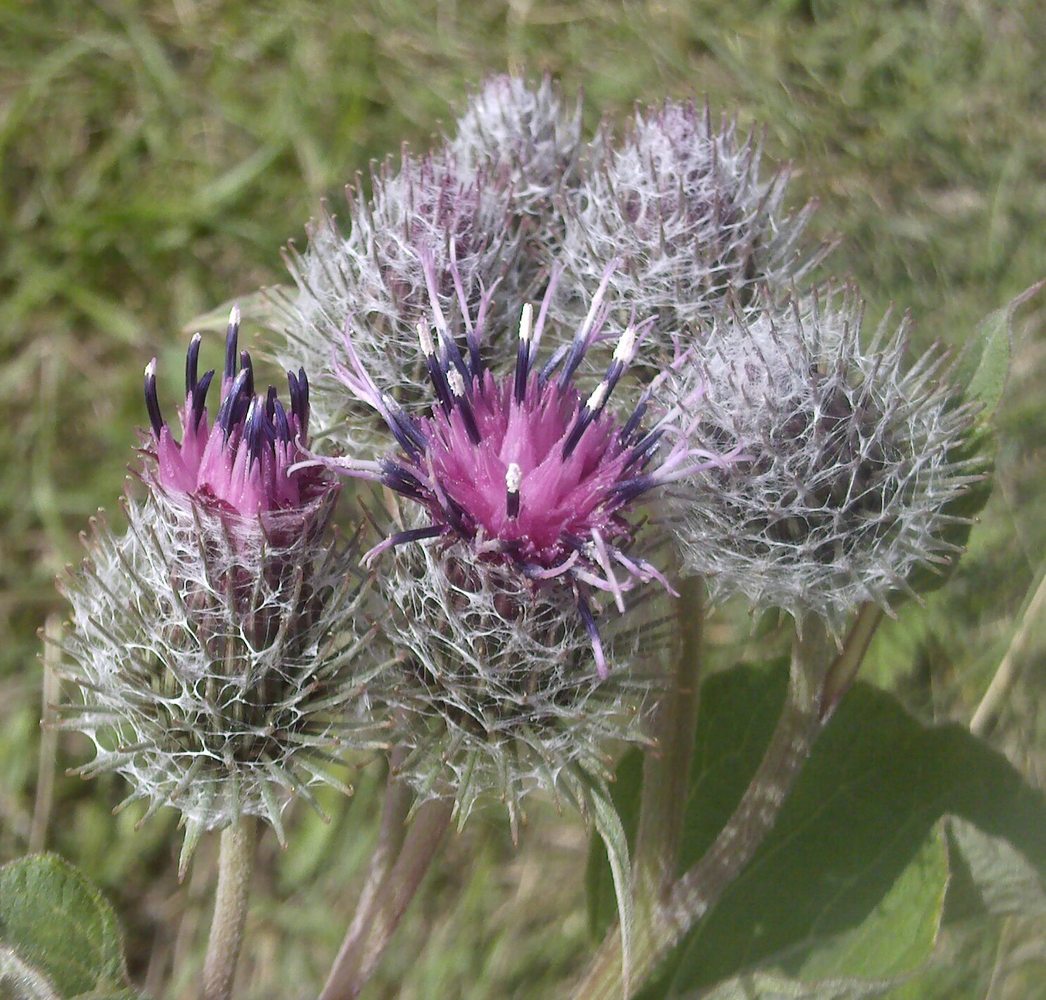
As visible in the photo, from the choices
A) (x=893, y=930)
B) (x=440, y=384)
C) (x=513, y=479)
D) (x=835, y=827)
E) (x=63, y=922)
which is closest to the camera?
(x=513, y=479)

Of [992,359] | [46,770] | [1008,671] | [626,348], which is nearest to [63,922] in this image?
[626,348]

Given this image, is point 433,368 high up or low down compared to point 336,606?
up

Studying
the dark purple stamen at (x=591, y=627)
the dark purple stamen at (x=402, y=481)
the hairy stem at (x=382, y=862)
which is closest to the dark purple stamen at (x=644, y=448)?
the dark purple stamen at (x=591, y=627)

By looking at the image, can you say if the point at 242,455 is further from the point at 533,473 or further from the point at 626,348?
the point at 626,348

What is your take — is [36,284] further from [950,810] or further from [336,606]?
[950,810]

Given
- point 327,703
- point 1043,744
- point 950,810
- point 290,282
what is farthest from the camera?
point 290,282

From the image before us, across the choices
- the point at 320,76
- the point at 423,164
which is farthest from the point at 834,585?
the point at 320,76
